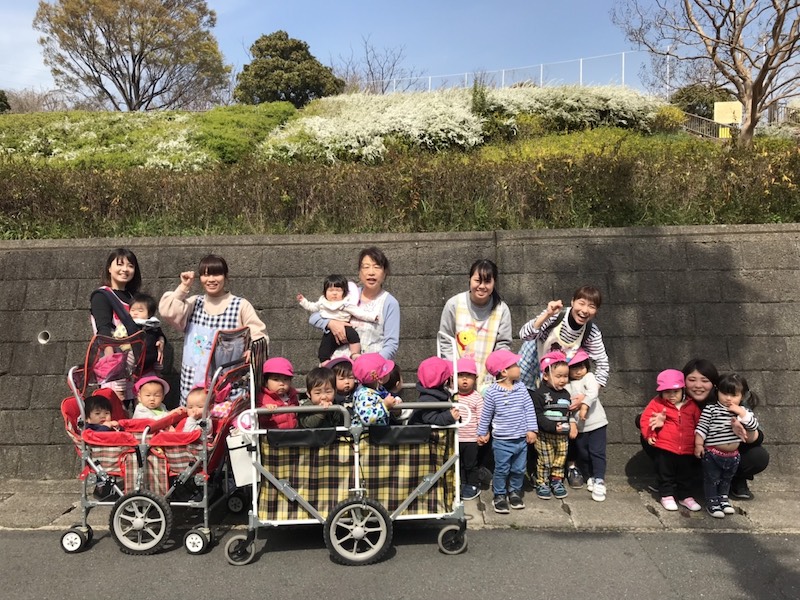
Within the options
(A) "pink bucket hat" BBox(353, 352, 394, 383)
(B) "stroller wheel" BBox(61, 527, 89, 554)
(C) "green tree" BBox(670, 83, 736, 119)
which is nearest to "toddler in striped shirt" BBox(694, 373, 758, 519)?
(A) "pink bucket hat" BBox(353, 352, 394, 383)

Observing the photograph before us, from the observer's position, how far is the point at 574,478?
490cm

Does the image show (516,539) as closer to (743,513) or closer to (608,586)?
(608,586)

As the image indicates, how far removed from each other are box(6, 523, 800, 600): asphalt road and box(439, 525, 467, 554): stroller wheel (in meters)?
0.07

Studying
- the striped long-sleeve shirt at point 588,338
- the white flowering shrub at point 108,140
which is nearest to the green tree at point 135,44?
the white flowering shrub at point 108,140

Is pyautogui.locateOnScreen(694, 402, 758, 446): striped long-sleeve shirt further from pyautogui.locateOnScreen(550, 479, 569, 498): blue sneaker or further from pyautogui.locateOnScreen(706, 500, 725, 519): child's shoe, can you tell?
pyautogui.locateOnScreen(550, 479, 569, 498): blue sneaker

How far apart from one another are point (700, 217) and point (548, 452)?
3.29 metres

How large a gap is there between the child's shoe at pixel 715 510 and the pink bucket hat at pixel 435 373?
2.05 metres

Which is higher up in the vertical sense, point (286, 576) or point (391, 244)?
point (391, 244)

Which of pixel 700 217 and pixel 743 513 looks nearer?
pixel 743 513

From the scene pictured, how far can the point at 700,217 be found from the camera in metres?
6.42

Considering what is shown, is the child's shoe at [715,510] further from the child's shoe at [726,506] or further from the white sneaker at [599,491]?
the white sneaker at [599,491]

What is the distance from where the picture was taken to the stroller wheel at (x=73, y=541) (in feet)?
12.8

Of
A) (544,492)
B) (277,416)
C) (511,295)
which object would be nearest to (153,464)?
(277,416)

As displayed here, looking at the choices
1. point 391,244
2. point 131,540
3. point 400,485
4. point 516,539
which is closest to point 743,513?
point 516,539
